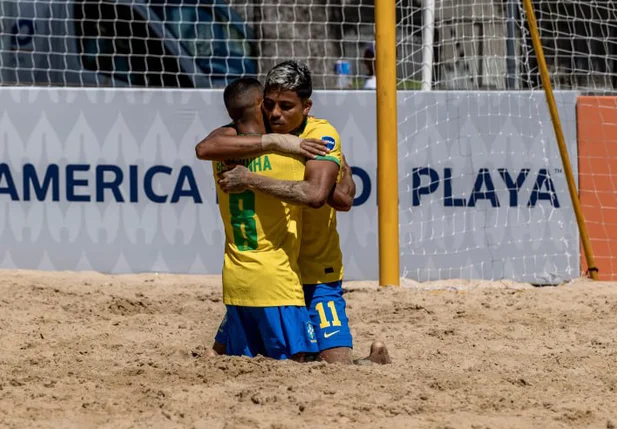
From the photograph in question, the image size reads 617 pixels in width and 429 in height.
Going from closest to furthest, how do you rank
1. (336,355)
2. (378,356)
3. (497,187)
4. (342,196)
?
(342,196) < (336,355) < (378,356) < (497,187)

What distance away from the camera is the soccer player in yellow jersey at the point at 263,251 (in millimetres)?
4430

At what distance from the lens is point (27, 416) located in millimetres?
3781

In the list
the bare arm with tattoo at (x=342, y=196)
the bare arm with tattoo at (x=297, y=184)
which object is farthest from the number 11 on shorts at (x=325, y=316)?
the bare arm with tattoo at (x=297, y=184)

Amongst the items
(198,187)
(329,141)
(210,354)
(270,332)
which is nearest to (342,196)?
(329,141)

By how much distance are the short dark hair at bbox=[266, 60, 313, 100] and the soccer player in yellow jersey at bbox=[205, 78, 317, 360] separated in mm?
100

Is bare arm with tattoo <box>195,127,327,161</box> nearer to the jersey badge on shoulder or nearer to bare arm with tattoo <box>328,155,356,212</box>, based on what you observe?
the jersey badge on shoulder

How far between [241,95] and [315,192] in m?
0.54

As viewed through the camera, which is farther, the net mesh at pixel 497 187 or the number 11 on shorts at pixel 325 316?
the net mesh at pixel 497 187

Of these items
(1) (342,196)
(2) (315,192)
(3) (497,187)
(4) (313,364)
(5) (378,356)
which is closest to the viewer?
(2) (315,192)

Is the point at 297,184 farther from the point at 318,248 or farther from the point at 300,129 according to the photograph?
the point at 318,248

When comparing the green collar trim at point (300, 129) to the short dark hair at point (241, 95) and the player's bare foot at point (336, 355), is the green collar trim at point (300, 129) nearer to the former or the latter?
the short dark hair at point (241, 95)

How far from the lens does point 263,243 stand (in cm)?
445

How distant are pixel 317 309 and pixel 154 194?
3.51 meters

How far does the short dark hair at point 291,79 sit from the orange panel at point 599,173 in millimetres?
4121
